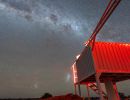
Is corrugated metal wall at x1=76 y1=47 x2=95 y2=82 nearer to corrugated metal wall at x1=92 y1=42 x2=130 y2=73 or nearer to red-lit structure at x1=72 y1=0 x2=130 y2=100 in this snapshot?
red-lit structure at x1=72 y1=0 x2=130 y2=100

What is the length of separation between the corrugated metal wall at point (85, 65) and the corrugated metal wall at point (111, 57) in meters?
0.66

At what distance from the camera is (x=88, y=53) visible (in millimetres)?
20484

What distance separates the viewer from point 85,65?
21625 millimetres

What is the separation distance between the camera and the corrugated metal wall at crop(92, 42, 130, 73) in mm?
19234

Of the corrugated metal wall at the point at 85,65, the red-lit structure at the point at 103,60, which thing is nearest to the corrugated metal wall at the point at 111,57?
the red-lit structure at the point at 103,60

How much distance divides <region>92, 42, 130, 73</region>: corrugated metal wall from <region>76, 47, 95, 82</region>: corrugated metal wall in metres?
0.66

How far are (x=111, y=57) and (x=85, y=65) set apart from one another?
124 inches

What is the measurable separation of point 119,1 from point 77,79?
14.9 meters

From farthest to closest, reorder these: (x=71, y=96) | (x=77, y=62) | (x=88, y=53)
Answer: (x=77, y=62), (x=88, y=53), (x=71, y=96)

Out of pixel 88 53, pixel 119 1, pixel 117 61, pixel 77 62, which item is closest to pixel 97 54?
pixel 88 53

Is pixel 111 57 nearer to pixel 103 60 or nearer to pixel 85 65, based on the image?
pixel 103 60

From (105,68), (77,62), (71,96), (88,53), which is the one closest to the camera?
(71,96)

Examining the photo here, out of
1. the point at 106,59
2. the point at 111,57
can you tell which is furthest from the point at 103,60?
the point at 111,57

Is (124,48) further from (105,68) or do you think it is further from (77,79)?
(77,79)
